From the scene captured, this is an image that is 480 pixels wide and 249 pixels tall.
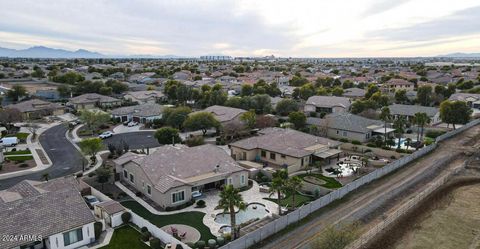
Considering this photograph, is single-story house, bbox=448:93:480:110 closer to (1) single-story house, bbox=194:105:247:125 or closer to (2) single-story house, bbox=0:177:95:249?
(1) single-story house, bbox=194:105:247:125

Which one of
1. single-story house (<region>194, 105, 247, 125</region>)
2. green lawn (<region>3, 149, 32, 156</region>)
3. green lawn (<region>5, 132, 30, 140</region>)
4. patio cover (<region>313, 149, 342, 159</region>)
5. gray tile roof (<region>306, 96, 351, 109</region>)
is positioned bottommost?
green lawn (<region>3, 149, 32, 156</region>)

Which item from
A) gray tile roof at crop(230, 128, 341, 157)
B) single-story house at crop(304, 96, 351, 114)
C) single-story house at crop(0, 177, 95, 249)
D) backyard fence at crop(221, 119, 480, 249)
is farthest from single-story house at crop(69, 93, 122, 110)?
backyard fence at crop(221, 119, 480, 249)

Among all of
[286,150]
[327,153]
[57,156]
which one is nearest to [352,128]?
[327,153]

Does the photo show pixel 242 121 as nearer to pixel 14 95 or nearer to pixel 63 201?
pixel 63 201

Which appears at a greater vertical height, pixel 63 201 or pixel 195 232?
pixel 63 201

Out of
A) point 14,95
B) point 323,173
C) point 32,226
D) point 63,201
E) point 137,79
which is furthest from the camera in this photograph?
point 137,79

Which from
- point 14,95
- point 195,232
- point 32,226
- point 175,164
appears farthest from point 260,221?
point 14,95
